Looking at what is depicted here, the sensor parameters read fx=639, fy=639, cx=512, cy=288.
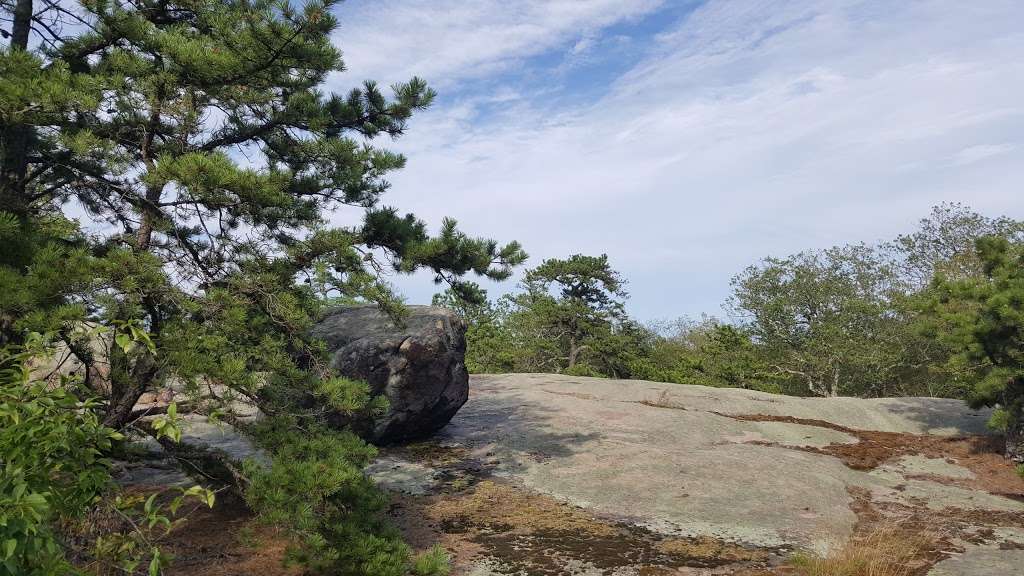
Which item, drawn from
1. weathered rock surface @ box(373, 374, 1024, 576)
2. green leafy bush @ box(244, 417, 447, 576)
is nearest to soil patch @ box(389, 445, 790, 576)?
weathered rock surface @ box(373, 374, 1024, 576)

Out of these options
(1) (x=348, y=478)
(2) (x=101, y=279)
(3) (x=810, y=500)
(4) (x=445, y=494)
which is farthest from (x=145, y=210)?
(3) (x=810, y=500)


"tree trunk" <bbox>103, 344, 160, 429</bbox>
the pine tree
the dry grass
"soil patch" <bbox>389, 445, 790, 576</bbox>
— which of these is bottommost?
"soil patch" <bbox>389, 445, 790, 576</bbox>

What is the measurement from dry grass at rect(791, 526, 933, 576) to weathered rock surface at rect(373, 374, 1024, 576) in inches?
9.4

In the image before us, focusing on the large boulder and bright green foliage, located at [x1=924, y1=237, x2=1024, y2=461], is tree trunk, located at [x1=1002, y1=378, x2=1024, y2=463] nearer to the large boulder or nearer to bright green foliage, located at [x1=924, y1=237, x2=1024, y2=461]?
bright green foliage, located at [x1=924, y1=237, x2=1024, y2=461]

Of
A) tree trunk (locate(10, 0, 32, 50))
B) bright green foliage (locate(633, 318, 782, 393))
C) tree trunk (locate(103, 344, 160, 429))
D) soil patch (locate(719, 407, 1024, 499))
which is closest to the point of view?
tree trunk (locate(103, 344, 160, 429))

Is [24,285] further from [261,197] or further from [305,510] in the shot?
[305,510]

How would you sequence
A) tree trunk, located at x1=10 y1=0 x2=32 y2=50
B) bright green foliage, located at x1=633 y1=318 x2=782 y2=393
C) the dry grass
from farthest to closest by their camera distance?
bright green foliage, located at x1=633 y1=318 x2=782 y2=393 → tree trunk, located at x1=10 y1=0 x2=32 y2=50 → the dry grass

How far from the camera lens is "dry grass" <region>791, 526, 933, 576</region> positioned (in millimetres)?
6715

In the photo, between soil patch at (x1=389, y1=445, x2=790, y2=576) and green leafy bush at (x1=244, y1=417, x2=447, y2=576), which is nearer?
green leafy bush at (x1=244, y1=417, x2=447, y2=576)

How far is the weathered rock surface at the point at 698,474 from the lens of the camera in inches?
318

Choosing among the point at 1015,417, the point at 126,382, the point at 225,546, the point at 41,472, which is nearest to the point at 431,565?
the point at 225,546

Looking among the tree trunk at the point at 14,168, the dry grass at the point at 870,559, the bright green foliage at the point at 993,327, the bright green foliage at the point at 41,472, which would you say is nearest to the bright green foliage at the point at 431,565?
the bright green foliage at the point at 41,472

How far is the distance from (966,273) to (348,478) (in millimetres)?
27275

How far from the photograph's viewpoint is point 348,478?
578 centimetres
